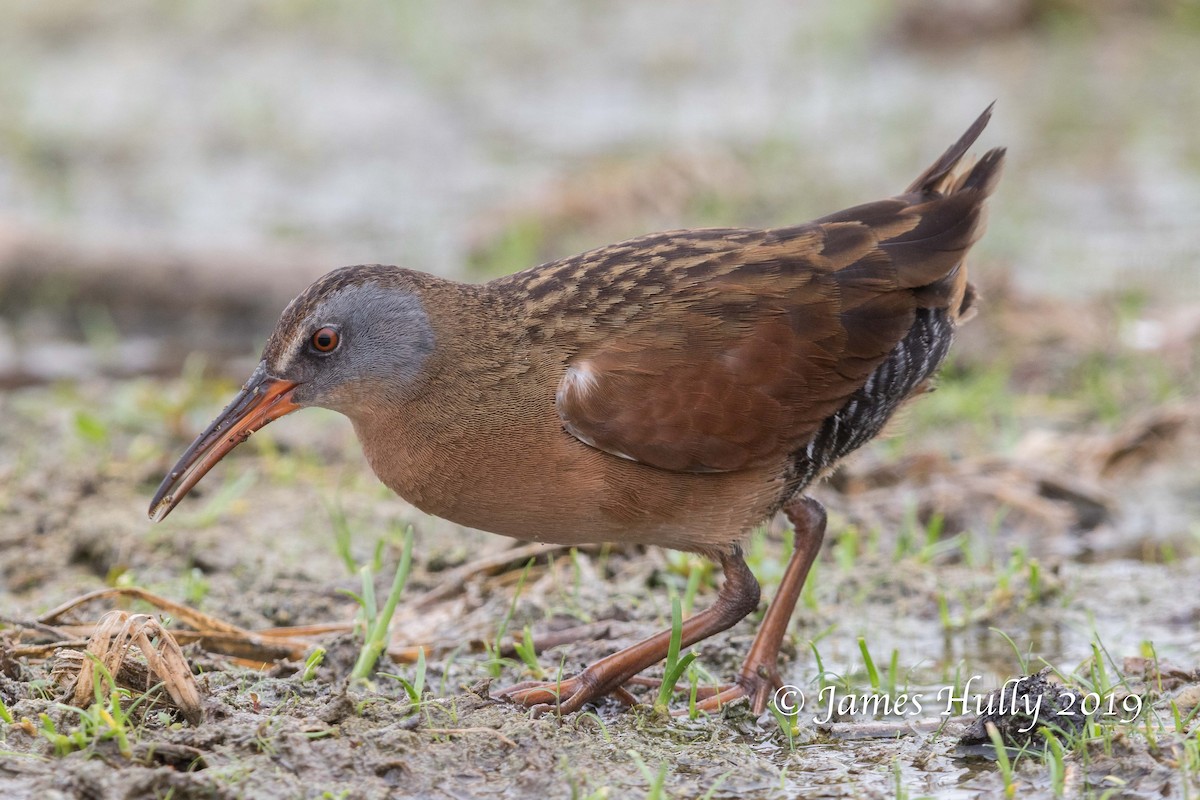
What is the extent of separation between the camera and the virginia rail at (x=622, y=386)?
398cm

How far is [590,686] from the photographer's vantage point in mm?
3963

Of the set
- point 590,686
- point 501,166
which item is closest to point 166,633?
point 590,686

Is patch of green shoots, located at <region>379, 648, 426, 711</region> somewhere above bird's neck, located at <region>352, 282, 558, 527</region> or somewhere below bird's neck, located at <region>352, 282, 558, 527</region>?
below

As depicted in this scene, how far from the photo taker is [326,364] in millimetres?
4137

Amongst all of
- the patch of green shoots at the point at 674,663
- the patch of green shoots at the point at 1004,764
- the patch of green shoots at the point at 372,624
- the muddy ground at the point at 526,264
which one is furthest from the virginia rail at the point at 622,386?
the patch of green shoots at the point at 1004,764

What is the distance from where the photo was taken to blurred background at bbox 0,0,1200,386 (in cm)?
851

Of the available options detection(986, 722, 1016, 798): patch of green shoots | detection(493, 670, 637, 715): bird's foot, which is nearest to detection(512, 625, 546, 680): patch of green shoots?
detection(493, 670, 637, 715): bird's foot

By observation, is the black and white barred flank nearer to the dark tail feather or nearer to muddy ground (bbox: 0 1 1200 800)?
muddy ground (bbox: 0 1 1200 800)

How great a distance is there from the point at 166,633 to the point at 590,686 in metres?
1.07

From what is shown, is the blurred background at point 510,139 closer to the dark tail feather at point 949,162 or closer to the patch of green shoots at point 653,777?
the dark tail feather at point 949,162

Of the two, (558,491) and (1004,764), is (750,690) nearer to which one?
(558,491)

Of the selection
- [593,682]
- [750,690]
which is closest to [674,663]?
[593,682]

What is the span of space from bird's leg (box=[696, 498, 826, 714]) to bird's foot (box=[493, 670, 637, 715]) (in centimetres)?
31

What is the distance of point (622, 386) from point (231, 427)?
1.05 meters
